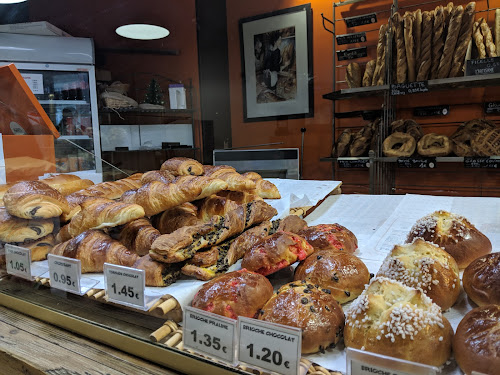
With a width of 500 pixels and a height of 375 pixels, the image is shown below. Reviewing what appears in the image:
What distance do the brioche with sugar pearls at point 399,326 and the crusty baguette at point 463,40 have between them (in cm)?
178

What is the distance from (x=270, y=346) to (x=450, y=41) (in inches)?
93.1

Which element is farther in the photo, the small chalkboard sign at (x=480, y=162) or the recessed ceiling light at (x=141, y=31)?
the small chalkboard sign at (x=480, y=162)

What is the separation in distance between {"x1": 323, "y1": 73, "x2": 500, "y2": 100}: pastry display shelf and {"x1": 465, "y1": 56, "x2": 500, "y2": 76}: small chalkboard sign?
0.02 meters

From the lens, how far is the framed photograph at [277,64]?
1545 millimetres

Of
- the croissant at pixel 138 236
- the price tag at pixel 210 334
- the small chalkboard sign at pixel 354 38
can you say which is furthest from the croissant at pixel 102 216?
the small chalkboard sign at pixel 354 38

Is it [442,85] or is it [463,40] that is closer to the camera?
[442,85]

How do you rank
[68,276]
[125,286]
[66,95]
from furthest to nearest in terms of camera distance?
[66,95] < [68,276] < [125,286]

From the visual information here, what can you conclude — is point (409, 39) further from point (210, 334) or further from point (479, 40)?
point (210, 334)

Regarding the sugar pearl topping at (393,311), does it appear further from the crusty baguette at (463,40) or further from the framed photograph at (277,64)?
the crusty baguette at (463,40)

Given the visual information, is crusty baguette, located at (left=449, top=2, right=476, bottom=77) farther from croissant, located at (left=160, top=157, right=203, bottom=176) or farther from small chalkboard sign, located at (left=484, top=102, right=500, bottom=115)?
croissant, located at (left=160, top=157, right=203, bottom=176)

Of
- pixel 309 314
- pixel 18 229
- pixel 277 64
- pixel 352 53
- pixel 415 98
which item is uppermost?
pixel 352 53

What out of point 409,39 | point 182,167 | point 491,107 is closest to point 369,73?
point 409,39

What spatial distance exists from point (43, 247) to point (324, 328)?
3.08ft

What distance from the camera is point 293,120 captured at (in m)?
1.60
